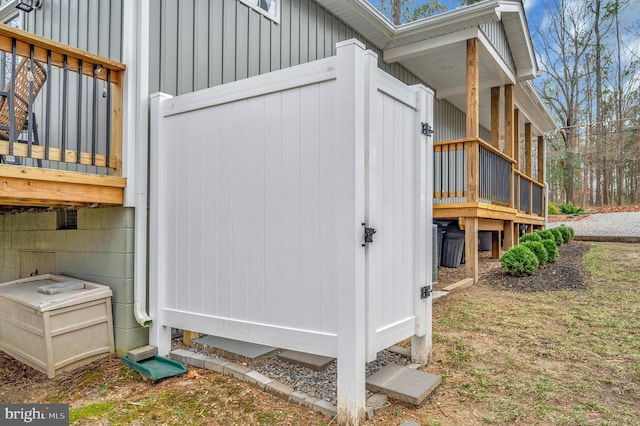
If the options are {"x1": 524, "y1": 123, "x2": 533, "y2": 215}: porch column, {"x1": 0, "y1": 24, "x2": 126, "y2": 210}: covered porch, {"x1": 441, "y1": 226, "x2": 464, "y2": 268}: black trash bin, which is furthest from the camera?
{"x1": 524, "y1": 123, "x2": 533, "y2": 215}: porch column

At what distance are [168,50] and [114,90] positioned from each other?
1.94 ft

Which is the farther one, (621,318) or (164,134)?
→ (621,318)

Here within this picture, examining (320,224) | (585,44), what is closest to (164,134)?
(320,224)

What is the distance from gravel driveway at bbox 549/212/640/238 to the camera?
A: 36.8ft

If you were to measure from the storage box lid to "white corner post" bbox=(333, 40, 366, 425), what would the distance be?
6.27 feet

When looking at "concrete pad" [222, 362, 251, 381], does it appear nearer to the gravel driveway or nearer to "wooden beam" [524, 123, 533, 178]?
"wooden beam" [524, 123, 533, 178]

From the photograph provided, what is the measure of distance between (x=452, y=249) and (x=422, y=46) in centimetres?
342

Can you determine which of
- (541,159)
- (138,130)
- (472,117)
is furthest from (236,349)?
(541,159)

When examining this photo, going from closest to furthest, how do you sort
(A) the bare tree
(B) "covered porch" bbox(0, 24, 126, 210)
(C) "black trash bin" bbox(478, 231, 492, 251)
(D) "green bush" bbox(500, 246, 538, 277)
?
(B) "covered porch" bbox(0, 24, 126, 210), (D) "green bush" bbox(500, 246, 538, 277), (C) "black trash bin" bbox(478, 231, 492, 251), (A) the bare tree

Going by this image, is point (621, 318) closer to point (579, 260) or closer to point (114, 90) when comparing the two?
point (579, 260)

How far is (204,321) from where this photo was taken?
2814 millimetres

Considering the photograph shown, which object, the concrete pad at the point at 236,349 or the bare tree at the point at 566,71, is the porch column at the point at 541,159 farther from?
the concrete pad at the point at 236,349

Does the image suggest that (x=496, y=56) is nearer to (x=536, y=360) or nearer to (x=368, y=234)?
(x=536, y=360)

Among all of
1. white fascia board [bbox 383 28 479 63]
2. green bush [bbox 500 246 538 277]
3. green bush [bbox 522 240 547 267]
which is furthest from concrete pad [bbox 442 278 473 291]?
white fascia board [bbox 383 28 479 63]
